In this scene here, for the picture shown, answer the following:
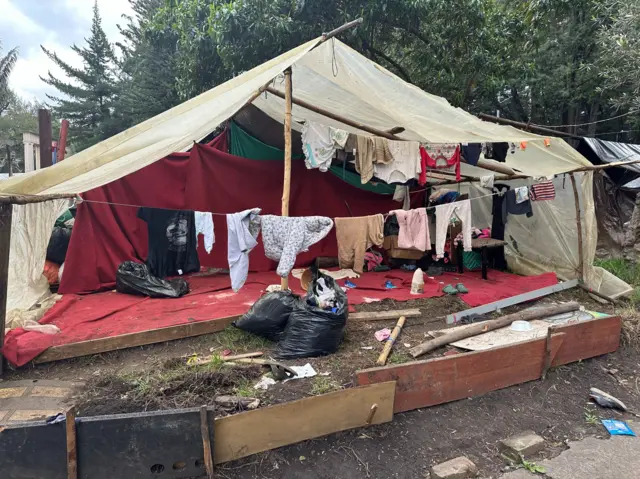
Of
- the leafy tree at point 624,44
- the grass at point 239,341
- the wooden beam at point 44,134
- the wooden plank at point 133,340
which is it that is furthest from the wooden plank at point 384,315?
the leafy tree at point 624,44

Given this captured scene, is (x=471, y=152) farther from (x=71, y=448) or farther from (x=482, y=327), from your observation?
(x=71, y=448)

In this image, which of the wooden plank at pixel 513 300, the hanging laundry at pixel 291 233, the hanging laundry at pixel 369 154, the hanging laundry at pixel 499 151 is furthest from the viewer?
the hanging laundry at pixel 499 151

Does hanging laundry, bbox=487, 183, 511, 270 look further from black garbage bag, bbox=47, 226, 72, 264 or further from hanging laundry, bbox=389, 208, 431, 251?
black garbage bag, bbox=47, 226, 72, 264

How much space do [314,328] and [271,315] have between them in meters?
0.50

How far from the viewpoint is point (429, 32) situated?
28.7 feet

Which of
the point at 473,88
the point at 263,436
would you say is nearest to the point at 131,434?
the point at 263,436

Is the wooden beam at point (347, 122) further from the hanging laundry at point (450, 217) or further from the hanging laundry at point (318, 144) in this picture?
the hanging laundry at point (450, 217)

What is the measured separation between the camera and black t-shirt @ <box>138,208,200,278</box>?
20.0 ft

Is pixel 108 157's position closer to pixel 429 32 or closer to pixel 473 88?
pixel 429 32

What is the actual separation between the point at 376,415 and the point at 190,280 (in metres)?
4.48

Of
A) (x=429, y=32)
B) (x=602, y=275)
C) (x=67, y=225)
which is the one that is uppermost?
(x=429, y=32)

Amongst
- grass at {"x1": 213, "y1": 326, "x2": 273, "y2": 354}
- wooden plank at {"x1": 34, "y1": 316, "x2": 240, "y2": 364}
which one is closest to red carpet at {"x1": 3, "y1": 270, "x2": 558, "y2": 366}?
wooden plank at {"x1": 34, "y1": 316, "x2": 240, "y2": 364}

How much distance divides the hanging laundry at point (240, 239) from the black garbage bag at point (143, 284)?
6.52 feet

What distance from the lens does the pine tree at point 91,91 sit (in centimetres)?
2333
